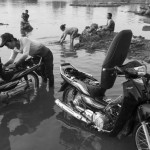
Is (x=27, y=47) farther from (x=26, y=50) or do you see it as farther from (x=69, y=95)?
(x=69, y=95)

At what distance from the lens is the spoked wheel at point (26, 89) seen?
6480 mm

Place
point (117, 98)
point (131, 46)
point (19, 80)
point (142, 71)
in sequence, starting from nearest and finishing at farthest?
point (142, 71) → point (117, 98) → point (19, 80) → point (131, 46)

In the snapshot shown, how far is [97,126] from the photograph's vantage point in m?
4.52

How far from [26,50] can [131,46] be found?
24.2 ft

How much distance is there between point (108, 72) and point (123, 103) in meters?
0.73

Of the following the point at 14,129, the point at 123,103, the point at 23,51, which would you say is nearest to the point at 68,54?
the point at 23,51

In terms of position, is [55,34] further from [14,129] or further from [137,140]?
[137,140]

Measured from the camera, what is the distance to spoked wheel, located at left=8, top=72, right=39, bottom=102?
648 cm

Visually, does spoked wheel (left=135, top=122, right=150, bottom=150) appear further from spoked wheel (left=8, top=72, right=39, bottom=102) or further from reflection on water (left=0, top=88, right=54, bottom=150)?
spoked wheel (left=8, top=72, right=39, bottom=102)

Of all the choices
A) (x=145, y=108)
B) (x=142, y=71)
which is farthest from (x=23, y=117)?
(x=142, y=71)

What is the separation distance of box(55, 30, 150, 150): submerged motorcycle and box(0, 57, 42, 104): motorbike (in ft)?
4.25

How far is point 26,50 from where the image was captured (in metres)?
6.20

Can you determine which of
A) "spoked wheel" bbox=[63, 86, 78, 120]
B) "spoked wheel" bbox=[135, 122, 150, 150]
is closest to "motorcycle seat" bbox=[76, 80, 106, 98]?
"spoked wheel" bbox=[63, 86, 78, 120]

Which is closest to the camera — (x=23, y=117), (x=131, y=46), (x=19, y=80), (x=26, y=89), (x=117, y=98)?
(x=117, y=98)
